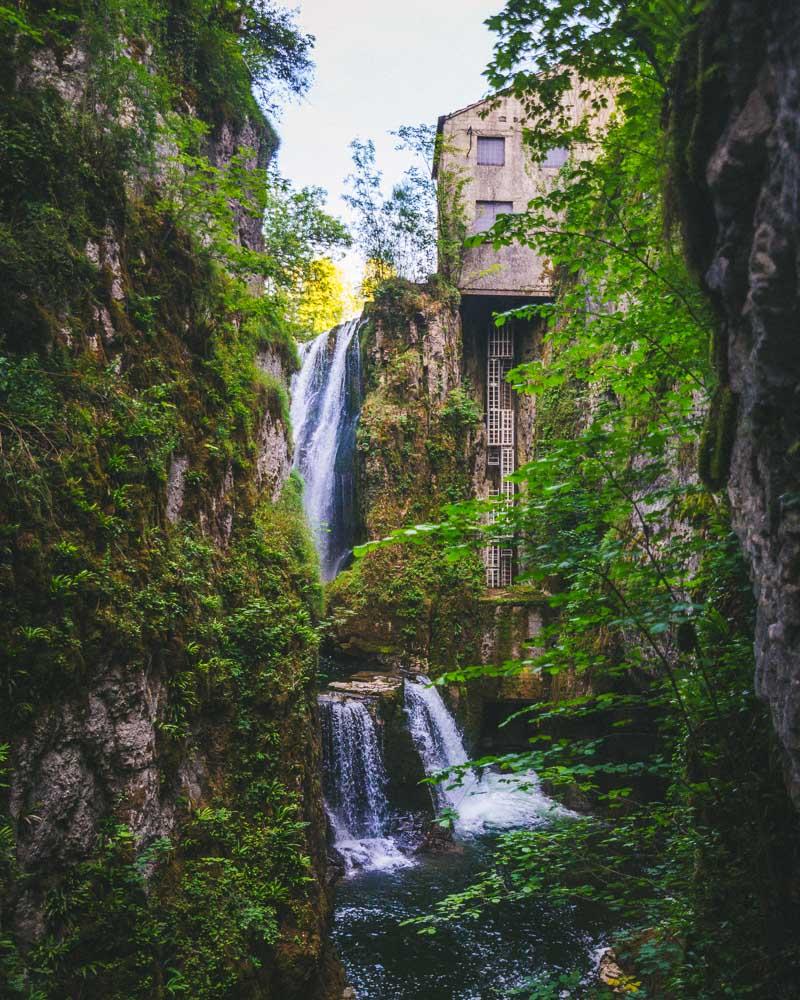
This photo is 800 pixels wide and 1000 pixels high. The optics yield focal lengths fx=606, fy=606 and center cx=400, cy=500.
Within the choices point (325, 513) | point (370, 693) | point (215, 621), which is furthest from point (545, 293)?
point (215, 621)

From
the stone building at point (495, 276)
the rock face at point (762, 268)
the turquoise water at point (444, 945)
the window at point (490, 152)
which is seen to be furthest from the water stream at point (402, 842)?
the window at point (490, 152)

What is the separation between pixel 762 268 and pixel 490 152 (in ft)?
73.9

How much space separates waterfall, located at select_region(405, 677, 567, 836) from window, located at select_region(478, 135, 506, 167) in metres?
18.0

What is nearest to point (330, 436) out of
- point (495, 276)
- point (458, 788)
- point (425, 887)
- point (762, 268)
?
point (495, 276)

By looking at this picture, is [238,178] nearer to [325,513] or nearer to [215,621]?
[215,621]

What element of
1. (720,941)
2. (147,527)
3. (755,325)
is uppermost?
(755,325)

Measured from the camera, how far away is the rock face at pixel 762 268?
7.04 feet

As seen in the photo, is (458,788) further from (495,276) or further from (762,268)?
(495,276)

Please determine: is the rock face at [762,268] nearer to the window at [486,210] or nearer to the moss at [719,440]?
the moss at [719,440]

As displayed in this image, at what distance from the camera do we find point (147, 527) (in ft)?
19.2

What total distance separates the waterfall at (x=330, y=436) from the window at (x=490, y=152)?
7506 mm

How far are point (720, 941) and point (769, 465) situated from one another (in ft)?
9.54

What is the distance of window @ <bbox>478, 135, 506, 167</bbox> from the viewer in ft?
70.4

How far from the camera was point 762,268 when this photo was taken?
2.24 meters
